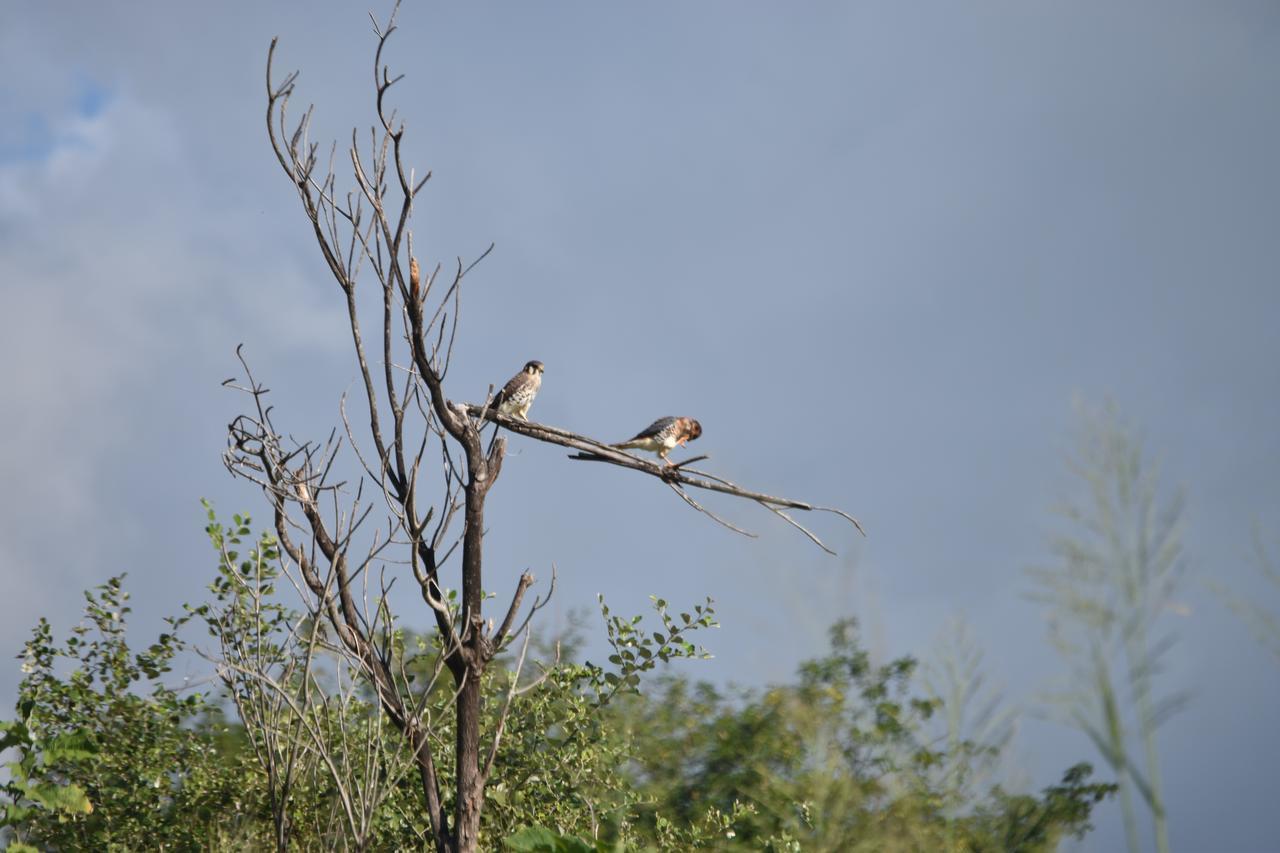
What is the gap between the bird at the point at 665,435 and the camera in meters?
6.49

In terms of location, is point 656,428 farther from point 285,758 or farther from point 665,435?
point 285,758

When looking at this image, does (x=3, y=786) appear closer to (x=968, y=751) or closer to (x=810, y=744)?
(x=810, y=744)

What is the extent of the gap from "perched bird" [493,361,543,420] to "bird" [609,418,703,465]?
0.63 meters

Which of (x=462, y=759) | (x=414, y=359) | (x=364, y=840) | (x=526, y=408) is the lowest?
(x=364, y=840)

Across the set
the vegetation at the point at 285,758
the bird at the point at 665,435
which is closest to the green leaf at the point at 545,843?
the vegetation at the point at 285,758

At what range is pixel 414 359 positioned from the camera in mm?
4926

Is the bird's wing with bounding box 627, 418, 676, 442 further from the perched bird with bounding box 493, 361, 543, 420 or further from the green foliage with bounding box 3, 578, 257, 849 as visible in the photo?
the green foliage with bounding box 3, 578, 257, 849

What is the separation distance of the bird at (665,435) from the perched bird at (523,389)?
24.7 inches

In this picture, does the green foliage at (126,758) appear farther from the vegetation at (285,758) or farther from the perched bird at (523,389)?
the perched bird at (523,389)

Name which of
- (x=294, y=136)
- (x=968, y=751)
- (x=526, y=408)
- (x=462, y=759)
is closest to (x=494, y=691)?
(x=526, y=408)

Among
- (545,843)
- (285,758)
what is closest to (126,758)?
(285,758)

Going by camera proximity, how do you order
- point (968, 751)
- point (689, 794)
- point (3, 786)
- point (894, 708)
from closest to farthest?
point (968, 751), point (894, 708), point (3, 786), point (689, 794)

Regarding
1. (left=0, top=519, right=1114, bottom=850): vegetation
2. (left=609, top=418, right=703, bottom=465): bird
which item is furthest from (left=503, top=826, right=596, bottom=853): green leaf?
(left=609, top=418, right=703, bottom=465): bird

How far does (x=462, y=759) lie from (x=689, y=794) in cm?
466
